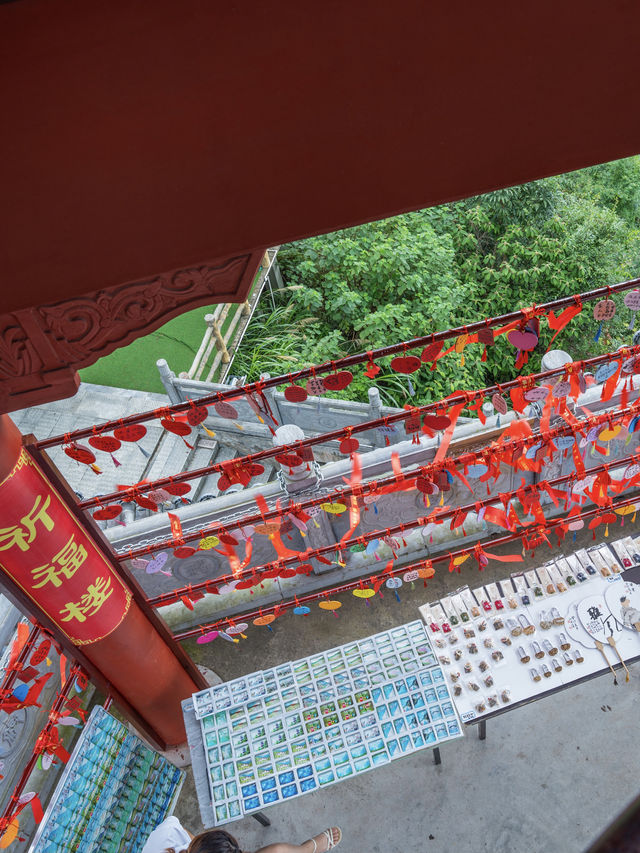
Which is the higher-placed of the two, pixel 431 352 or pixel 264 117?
pixel 264 117

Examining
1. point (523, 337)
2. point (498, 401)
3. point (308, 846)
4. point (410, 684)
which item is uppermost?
point (523, 337)

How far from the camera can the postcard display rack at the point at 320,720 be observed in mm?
3893

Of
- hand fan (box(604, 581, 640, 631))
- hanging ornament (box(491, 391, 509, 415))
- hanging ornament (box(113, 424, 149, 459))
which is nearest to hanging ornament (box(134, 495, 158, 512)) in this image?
hanging ornament (box(113, 424, 149, 459))

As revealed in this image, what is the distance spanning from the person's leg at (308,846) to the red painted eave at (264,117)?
10.8 ft

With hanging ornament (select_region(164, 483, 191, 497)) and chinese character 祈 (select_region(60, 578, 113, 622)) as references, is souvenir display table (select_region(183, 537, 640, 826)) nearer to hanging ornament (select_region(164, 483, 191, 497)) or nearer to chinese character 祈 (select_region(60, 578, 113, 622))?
chinese character 祈 (select_region(60, 578, 113, 622))

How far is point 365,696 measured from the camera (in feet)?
13.5

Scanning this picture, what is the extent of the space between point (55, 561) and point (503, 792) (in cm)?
326

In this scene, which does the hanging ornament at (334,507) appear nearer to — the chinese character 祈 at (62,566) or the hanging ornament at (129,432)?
the hanging ornament at (129,432)

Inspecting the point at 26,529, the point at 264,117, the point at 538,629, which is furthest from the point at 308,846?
the point at 264,117

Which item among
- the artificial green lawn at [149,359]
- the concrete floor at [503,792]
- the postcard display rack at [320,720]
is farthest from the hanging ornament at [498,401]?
the artificial green lawn at [149,359]

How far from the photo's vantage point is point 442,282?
809 centimetres

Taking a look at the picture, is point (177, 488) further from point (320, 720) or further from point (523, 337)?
point (523, 337)

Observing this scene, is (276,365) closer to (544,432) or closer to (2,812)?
(544,432)

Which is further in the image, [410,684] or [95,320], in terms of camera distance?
[410,684]
